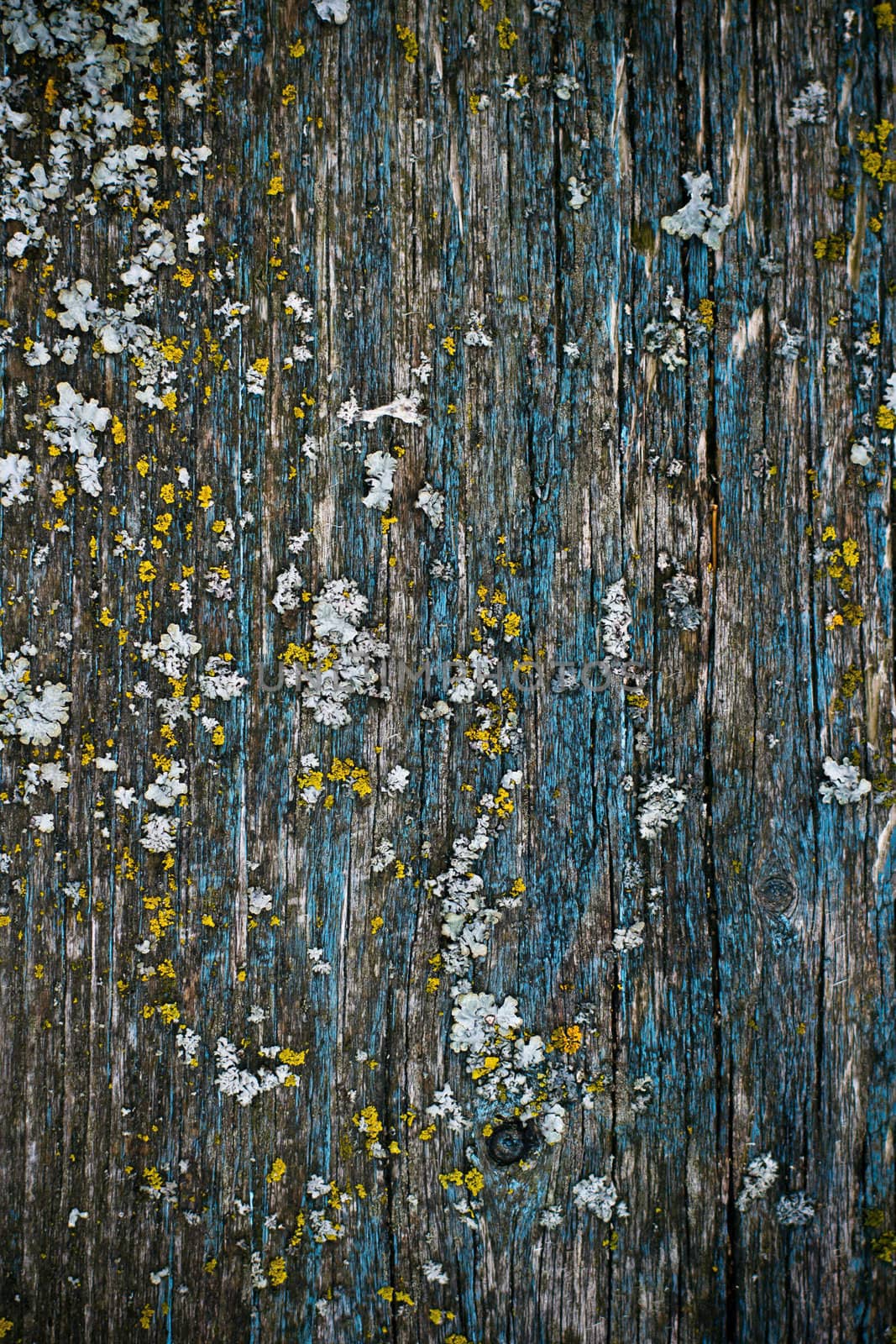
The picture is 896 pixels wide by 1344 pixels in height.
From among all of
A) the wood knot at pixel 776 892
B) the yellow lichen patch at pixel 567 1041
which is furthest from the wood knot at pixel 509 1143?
the wood knot at pixel 776 892

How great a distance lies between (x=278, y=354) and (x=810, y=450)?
1.38 metres

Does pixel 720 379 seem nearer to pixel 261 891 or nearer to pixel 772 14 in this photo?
pixel 772 14

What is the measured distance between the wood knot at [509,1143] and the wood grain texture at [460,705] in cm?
2

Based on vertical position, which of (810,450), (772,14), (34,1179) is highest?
(772,14)

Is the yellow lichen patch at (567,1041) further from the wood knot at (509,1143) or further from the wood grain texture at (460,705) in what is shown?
the wood knot at (509,1143)

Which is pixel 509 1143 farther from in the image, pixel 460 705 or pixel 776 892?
pixel 460 705

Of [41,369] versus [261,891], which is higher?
[41,369]

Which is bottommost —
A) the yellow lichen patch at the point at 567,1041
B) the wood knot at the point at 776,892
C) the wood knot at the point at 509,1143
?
the wood knot at the point at 509,1143

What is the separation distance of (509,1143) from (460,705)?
1.11 meters

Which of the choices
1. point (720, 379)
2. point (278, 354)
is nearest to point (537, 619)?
point (720, 379)

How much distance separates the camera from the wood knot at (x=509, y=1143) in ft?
6.18

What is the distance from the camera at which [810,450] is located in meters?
1.93

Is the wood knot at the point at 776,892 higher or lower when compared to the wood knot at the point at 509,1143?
higher

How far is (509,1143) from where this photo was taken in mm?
1883
